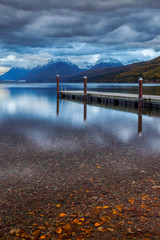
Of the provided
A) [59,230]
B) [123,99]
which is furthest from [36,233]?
[123,99]

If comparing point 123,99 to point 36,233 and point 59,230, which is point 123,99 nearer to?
point 59,230

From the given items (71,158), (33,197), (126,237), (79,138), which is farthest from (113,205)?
(79,138)

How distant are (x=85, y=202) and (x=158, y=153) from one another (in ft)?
20.6

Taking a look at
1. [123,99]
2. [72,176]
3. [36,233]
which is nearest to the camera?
[36,233]

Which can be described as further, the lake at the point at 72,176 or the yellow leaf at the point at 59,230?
the lake at the point at 72,176

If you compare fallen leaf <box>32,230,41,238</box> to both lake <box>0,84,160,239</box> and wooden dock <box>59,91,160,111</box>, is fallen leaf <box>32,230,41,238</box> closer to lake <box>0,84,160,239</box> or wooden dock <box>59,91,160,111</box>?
lake <box>0,84,160,239</box>

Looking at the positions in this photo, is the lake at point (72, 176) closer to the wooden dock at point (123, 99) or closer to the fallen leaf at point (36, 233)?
the fallen leaf at point (36, 233)

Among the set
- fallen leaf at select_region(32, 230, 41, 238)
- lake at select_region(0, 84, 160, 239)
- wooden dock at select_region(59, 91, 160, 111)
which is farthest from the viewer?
wooden dock at select_region(59, 91, 160, 111)

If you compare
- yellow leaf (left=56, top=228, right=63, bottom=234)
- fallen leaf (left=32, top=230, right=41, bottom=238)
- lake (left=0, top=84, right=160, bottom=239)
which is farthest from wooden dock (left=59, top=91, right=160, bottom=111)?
fallen leaf (left=32, top=230, right=41, bottom=238)

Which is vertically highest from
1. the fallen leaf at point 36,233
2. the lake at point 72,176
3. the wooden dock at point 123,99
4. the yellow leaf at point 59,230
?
the wooden dock at point 123,99

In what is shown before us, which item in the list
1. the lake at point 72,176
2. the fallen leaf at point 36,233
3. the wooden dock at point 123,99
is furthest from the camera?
the wooden dock at point 123,99

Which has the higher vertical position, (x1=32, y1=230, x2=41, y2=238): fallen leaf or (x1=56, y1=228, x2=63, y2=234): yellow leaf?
(x1=56, y1=228, x2=63, y2=234): yellow leaf

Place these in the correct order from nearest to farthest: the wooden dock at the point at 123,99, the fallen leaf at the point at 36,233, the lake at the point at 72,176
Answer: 1. the fallen leaf at the point at 36,233
2. the lake at the point at 72,176
3. the wooden dock at the point at 123,99

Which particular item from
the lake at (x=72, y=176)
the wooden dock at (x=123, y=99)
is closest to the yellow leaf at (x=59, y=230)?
the lake at (x=72, y=176)
